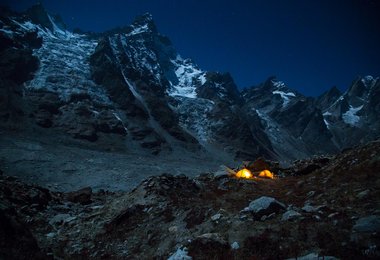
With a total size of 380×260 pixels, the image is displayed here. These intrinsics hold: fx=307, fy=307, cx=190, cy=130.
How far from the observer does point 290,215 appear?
12.2 m

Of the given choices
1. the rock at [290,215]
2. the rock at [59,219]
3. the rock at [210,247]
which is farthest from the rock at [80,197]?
the rock at [290,215]

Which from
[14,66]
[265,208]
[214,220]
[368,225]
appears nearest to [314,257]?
[368,225]

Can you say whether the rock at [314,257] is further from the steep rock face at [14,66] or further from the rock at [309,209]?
the steep rock face at [14,66]

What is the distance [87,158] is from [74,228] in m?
86.5

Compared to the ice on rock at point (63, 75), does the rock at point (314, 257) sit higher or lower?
Answer: lower

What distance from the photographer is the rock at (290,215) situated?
1209 centimetres

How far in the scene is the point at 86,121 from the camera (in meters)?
146

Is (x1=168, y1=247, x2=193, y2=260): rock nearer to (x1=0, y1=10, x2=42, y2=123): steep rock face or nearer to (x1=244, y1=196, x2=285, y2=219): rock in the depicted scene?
(x1=244, y1=196, x2=285, y2=219): rock

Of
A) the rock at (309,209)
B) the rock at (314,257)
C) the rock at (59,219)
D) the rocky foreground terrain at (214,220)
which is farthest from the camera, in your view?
the rock at (59,219)

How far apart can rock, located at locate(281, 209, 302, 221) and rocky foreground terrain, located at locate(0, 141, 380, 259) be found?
0.13 feet

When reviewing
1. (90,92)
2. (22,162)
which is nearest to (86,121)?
(90,92)

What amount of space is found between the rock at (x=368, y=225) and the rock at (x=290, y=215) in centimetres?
227

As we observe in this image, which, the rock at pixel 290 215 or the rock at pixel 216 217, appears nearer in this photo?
the rock at pixel 290 215

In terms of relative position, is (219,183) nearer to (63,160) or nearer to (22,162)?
(22,162)
